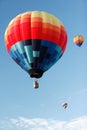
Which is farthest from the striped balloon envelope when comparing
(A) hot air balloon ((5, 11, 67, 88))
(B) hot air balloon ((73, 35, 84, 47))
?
(B) hot air balloon ((73, 35, 84, 47))

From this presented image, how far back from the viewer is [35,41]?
48.9 meters

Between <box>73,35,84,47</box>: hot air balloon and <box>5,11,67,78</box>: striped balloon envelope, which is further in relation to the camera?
<box>73,35,84,47</box>: hot air balloon

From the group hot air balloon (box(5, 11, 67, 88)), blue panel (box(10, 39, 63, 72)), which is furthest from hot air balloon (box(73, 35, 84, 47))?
blue panel (box(10, 39, 63, 72))

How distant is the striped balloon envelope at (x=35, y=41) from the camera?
160ft

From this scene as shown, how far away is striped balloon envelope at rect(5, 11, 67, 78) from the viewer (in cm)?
4891

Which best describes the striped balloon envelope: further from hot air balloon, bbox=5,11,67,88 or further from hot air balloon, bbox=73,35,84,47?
hot air balloon, bbox=73,35,84,47

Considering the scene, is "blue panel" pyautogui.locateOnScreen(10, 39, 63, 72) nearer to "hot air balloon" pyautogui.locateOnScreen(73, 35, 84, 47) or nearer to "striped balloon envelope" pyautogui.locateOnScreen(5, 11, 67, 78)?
"striped balloon envelope" pyautogui.locateOnScreen(5, 11, 67, 78)

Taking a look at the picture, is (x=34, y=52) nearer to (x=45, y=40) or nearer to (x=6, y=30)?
(x=45, y=40)

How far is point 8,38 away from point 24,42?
267cm

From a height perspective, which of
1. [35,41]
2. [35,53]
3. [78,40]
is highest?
[78,40]

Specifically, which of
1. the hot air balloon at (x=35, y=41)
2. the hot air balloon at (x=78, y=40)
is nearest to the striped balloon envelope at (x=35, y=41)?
the hot air balloon at (x=35, y=41)

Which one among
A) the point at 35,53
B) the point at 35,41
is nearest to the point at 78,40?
the point at 35,41

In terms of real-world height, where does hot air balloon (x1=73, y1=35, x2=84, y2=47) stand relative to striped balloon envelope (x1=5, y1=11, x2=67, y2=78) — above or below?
above

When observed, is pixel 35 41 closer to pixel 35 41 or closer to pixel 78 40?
pixel 35 41
